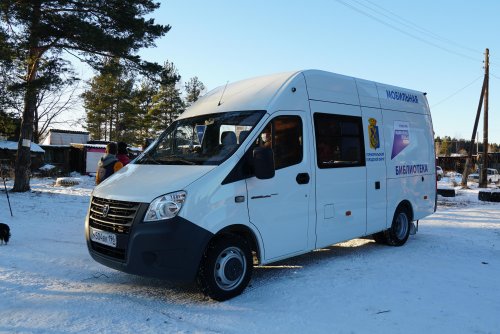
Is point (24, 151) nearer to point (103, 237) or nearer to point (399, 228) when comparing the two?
point (103, 237)

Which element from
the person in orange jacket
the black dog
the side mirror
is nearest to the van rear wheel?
the side mirror

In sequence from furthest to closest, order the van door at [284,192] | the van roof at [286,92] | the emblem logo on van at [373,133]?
the emblem logo on van at [373,133], the van roof at [286,92], the van door at [284,192]

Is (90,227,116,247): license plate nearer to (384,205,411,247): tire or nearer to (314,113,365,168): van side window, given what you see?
(314,113,365,168): van side window

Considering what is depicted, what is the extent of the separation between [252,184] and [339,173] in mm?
1835

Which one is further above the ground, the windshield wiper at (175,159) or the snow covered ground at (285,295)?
the windshield wiper at (175,159)

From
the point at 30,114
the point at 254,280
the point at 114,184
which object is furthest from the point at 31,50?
the point at 254,280

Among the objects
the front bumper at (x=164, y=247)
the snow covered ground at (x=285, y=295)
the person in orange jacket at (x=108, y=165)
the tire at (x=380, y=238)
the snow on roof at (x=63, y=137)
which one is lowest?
the snow covered ground at (x=285, y=295)

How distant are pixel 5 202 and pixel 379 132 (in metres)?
11.8

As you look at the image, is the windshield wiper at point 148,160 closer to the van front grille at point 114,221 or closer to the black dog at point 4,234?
the van front grille at point 114,221

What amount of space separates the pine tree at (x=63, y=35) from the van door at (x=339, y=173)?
11064 millimetres

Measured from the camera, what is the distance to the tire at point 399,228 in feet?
25.1

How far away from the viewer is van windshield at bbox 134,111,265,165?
4.92 m

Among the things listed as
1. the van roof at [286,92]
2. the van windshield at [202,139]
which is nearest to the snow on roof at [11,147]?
the van roof at [286,92]

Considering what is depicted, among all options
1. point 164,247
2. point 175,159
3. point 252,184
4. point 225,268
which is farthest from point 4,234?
point 252,184
